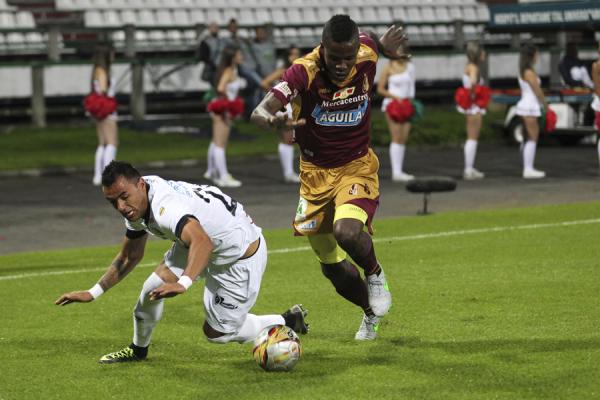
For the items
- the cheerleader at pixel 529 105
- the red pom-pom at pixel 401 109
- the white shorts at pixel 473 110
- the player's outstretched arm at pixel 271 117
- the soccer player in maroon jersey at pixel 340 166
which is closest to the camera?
the player's outstretched arm at pixel 271 117

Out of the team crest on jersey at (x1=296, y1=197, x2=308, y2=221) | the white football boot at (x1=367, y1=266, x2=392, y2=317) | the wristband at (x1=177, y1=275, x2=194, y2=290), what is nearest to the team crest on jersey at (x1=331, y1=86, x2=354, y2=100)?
the team crest on jersey at (x1=296, y1=197, x2=308, y2=221)

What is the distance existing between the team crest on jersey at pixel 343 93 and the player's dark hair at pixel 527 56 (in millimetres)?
12952

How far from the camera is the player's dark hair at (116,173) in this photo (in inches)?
332

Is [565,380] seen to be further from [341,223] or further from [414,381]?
[341,223]

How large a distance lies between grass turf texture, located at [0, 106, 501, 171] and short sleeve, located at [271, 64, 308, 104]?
1649 centimetres

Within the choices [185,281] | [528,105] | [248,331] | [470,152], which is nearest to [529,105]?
[528,105]

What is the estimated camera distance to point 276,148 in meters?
28.2

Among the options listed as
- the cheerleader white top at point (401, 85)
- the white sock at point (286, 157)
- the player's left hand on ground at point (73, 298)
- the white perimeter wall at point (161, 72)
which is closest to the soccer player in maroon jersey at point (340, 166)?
the player's left hand on ground at point (73, 298)

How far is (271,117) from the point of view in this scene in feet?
29.1

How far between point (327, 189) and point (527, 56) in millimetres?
13249

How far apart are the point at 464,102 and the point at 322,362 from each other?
1449 cm

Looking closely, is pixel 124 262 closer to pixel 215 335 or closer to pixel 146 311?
pixel 146 311

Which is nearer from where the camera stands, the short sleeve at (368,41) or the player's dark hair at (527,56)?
the short sleeve at (368,41)

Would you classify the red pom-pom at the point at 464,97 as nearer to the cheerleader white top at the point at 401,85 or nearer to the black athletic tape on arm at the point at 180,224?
the cheerleader white top at the point at 401,85
